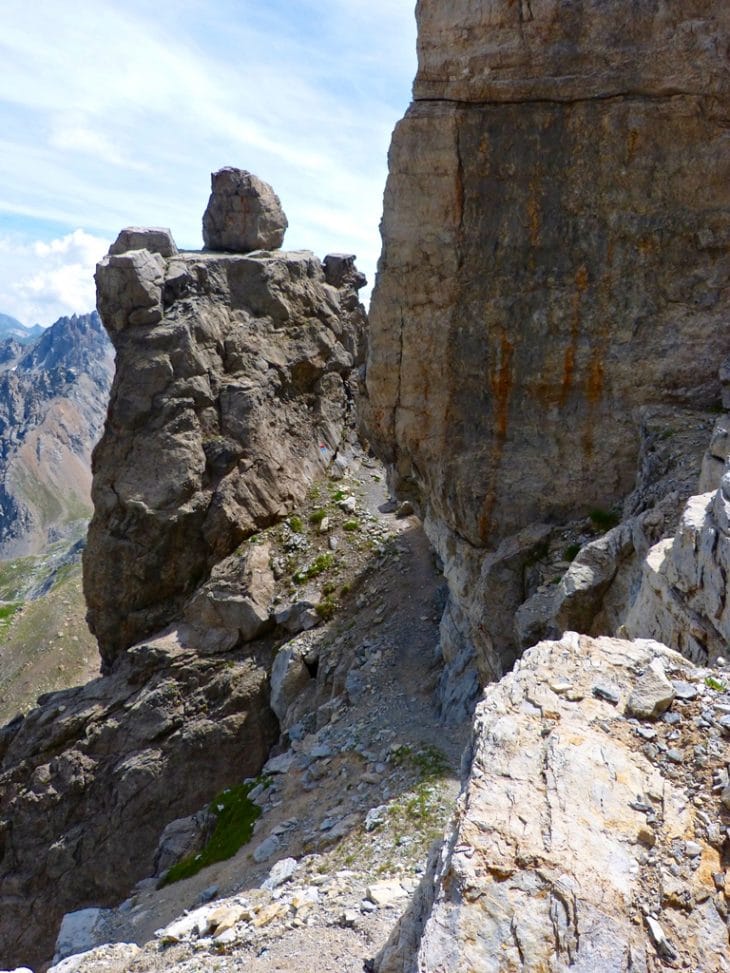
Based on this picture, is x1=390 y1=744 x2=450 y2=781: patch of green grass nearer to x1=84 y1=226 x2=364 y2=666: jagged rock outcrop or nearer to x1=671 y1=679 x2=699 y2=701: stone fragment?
x1=671 y1=679 x2=699 y2=701: stone fragment

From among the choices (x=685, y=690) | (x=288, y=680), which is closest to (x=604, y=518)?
(x=685, y=690)

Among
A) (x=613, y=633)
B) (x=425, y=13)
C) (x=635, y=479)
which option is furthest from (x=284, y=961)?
(x=425, y=13)

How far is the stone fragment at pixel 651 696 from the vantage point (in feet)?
31.5

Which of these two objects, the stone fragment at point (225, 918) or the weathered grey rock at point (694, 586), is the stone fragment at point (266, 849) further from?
the weathered grey rock at point (694, 586)

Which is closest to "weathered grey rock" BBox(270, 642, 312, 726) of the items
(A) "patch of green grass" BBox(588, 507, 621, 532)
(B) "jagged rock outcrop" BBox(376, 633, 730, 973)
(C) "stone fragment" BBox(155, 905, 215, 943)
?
(A) "patch of green grass" BBox(588, 507, 621, 532)

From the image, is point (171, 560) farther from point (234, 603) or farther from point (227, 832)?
point (227, 832)

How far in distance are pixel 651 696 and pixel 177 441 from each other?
1386 inches

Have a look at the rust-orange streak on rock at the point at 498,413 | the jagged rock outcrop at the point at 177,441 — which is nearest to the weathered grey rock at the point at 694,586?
the rust-orange streak on rock at the point at 498,413

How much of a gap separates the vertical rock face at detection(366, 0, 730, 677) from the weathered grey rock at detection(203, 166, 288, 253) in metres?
25.9

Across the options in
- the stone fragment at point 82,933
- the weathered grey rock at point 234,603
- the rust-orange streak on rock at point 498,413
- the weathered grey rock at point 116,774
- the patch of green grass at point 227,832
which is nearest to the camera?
the rust-orange streak on rock at point 498,413

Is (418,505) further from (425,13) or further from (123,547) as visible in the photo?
(123,547)

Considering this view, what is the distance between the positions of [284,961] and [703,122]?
21.7 meters

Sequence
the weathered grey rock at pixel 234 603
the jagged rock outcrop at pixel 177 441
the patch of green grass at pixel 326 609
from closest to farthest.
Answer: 1. the patch of green grass at pixel 326 609
2. the weathered grey rock at pixel 234 603
3. the jagged rock outcrop at pixel 177 441

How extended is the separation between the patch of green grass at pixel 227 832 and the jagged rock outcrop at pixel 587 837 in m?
19.2
